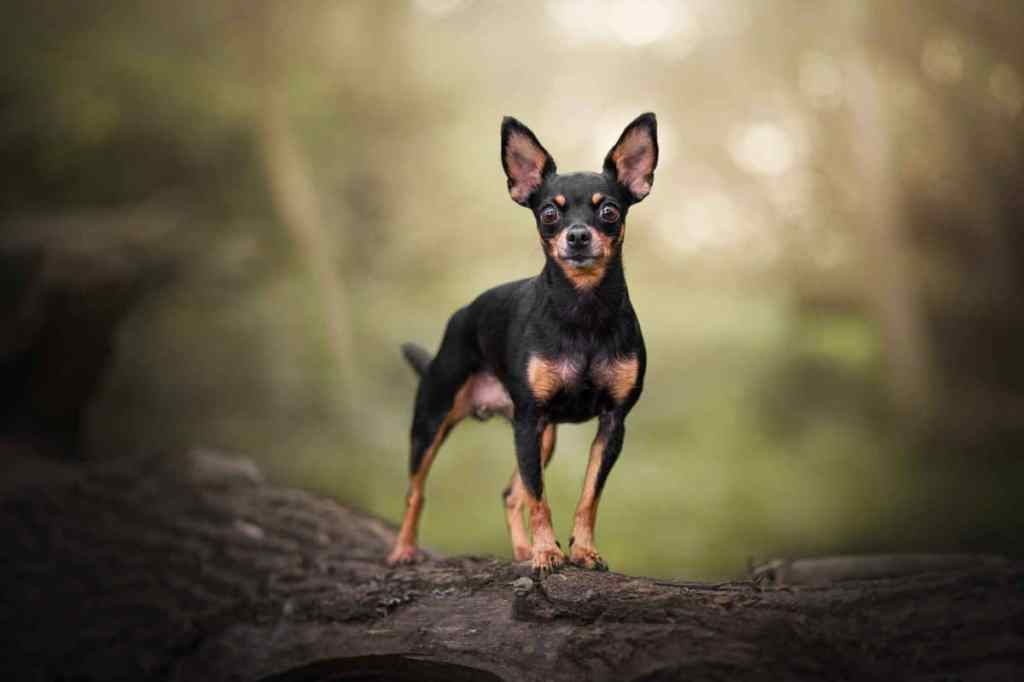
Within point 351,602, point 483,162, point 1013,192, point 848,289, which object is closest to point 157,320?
point 483,162

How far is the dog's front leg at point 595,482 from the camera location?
3.93m

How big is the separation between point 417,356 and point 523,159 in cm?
165

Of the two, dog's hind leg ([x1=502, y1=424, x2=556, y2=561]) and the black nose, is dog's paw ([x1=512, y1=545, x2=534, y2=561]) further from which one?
the black nose

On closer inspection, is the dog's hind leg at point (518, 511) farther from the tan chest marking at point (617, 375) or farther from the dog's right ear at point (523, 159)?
the dog's right ear at point (523, 159)

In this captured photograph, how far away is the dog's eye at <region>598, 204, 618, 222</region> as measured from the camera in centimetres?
374

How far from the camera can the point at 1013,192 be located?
812 cm

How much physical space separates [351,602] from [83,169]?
542 cm

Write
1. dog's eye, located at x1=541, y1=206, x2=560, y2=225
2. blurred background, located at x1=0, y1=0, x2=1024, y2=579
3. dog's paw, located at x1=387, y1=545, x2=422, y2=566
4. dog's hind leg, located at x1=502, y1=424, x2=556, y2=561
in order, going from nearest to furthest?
dog's eye, located at x1=541, y1=206, x2=560, y2=225 < dog's hind leg, located at x1=502, y1=424, x2=556, y2=561 < dog's paw, located at x1=387, y1=545, x2=422, y2=566 < blurred background, located at x1=0, y1=0, x2=1024, y2=579

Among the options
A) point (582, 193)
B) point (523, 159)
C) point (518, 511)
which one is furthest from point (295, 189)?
point (582, 193)

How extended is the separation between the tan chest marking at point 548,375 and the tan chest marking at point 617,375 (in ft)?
0.26

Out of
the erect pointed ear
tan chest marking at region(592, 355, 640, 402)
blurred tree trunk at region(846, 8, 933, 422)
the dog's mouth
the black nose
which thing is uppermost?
blurred tree trunk at region(846, 8, 933, 422)

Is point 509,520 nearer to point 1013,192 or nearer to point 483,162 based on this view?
point 483,162

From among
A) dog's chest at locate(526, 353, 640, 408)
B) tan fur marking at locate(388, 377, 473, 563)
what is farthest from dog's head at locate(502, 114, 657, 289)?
tan fur marking at locate(388, 377, 473, 563)

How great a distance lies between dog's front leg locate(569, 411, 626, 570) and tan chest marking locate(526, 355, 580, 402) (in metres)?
0.21
